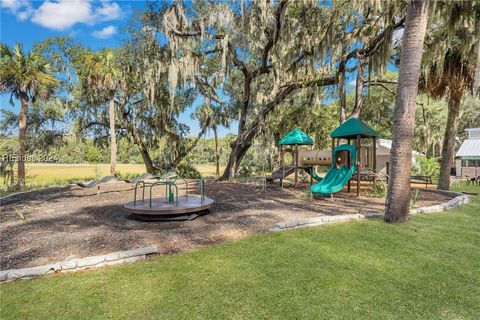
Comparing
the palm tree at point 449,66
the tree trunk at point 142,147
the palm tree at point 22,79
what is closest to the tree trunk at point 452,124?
the palm tree at point 449,66

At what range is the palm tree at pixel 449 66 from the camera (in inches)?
320

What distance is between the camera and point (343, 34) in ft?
36.2

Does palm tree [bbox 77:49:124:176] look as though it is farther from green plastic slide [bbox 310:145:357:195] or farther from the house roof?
the house roof

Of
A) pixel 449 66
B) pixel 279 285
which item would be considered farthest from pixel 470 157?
pixel 279 285

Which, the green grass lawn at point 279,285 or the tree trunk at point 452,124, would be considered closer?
the green grass lawn at point 279,285

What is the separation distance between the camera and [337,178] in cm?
902

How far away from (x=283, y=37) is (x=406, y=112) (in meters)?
6.77

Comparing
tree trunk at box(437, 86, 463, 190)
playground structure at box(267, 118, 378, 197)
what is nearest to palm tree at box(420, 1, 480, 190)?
tree trunk at box(437, 86, 463, 190)

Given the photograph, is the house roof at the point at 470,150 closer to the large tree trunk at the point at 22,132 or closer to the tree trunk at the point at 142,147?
the tree trunk at the point at 142,147

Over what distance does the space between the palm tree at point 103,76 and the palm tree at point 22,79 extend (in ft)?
6.77

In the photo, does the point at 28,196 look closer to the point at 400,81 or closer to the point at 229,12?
the point at 229,12

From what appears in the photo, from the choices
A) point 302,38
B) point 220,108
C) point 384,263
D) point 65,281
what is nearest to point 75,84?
point 220,108

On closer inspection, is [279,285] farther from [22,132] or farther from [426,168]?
[426,168]

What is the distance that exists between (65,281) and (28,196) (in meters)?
7.97
